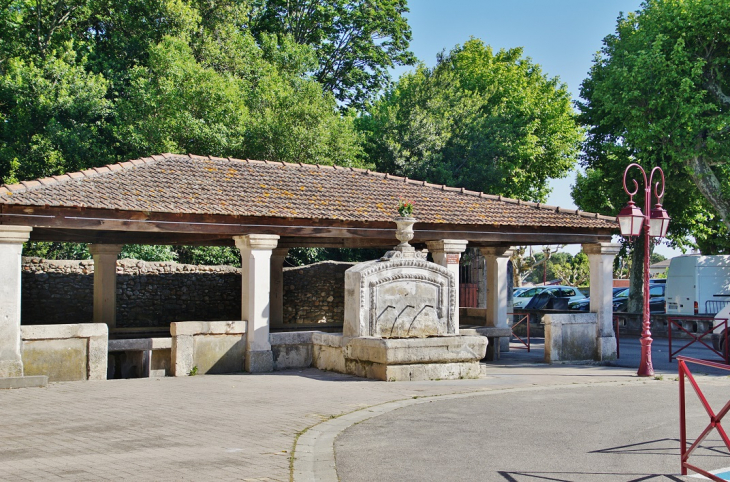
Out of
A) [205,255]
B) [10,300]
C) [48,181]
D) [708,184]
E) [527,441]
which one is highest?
[708,184]

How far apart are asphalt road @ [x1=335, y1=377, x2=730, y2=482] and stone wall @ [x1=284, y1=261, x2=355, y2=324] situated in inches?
601

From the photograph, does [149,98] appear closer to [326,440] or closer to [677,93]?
[677,93]

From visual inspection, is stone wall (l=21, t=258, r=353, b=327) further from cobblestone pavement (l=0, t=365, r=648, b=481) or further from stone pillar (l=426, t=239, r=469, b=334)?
cobblestone pavement (l=0, t=365, r=648, b=481)

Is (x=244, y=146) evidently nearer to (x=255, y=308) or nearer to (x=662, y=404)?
(x=255, y=308)

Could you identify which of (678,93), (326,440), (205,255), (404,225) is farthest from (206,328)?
(678,93)

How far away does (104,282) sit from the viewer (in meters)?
20.3

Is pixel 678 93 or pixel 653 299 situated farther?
pixel 653 299

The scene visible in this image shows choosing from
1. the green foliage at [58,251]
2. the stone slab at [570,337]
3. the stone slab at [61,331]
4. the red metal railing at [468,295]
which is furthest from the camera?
the red metal railing at [468,295]

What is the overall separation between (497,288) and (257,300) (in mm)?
7839

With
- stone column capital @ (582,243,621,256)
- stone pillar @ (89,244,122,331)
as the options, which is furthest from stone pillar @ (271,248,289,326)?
stone column capital @ (582,243,621,256)

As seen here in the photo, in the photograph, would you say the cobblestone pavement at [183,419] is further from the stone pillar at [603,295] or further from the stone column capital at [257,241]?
the stone pillar at [603,295]

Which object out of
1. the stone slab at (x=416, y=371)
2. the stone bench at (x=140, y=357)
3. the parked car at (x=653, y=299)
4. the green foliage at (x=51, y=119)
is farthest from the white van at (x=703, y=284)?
the green foliage at (x=51, y=119)

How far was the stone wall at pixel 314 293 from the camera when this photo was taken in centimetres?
2691

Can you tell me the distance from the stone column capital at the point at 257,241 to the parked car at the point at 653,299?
2254cm
